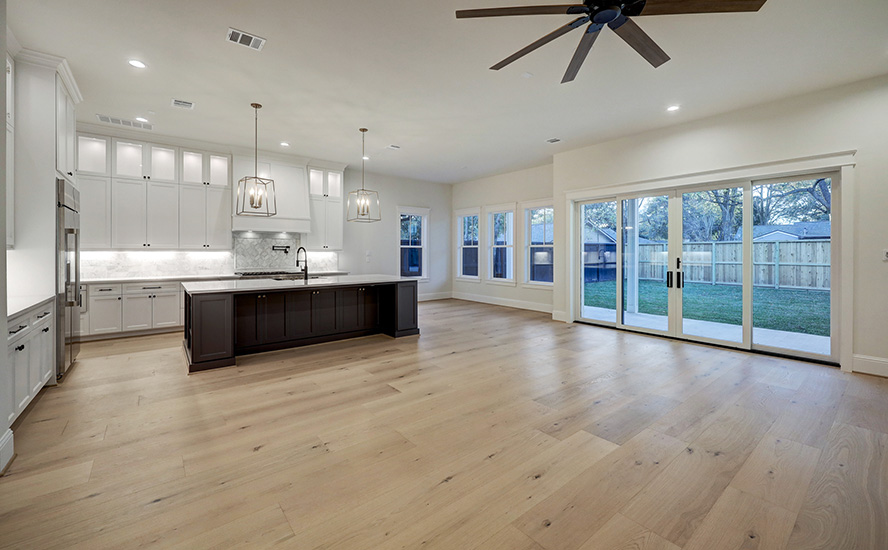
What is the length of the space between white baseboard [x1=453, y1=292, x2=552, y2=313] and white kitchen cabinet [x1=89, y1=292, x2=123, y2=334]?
675 cm

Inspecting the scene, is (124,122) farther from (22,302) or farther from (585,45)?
(585,45)

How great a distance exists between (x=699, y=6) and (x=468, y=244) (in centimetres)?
766

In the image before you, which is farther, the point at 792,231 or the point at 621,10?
the point at 792,231

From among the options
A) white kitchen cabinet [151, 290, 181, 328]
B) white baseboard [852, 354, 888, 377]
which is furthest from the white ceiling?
white baseboard [852, 354, 888, 377]

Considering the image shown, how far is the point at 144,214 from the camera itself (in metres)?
5.79

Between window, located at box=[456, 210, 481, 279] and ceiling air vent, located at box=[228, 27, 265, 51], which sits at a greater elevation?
ceiling air vent, located at box=[228, 27, 265, 51]

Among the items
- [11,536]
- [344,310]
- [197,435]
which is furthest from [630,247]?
[11,536]

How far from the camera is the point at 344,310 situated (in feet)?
17.4

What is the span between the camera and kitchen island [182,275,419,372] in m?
4.02

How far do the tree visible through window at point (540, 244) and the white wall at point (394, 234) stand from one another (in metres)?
2.50

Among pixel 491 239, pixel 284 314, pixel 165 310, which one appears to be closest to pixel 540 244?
pixel 491 239

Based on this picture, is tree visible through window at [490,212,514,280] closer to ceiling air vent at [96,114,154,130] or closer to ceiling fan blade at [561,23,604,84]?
ceiling fan blade at [561,23,604,84]

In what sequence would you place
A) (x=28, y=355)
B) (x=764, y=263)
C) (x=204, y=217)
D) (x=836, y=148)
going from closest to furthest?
(x=28, y=355) < (x=836, y=148) < (x=764, y=263) < (x=204, y=217)

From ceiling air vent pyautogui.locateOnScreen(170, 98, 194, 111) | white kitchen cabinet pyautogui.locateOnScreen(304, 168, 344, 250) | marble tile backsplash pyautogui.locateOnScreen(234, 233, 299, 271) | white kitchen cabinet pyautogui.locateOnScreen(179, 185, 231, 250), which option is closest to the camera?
ceiling air vent pyautogui.locateOnScreen(170, 98, 194, 111)
